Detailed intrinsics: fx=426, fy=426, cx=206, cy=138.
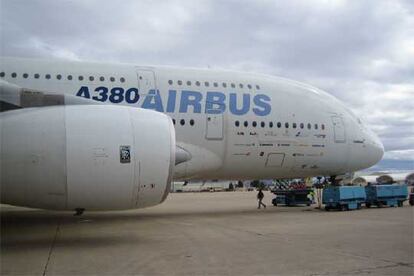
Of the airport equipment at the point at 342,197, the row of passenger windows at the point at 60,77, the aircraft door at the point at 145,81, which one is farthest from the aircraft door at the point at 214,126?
the airport equipment at the point at 342,197

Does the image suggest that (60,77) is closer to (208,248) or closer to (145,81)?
(145,81)

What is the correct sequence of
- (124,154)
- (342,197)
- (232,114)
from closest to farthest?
(124,154) < (232,114) < (342,197)

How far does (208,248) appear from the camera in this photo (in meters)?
7.61

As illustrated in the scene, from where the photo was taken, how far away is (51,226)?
10.9 metres

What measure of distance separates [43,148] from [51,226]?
472 cm

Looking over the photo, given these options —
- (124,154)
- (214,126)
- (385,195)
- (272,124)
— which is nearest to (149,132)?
(124,154)

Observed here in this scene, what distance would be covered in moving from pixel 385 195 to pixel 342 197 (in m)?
3.06

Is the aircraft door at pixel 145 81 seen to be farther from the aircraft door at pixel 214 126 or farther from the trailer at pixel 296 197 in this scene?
the trailer at pixel 296 197

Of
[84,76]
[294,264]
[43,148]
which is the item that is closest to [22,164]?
[43,148]

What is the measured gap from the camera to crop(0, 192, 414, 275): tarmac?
5906mm

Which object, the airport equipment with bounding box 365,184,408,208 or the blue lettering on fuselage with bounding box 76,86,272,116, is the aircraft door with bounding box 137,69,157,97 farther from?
the airport equipment with bounding box 365,184,408,208

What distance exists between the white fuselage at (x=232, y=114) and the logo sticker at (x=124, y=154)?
4.90 metres

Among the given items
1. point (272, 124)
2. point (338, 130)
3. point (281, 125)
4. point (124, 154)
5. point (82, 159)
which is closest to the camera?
point (82, 159)

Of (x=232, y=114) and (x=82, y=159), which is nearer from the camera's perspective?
(x=82, y=159)
